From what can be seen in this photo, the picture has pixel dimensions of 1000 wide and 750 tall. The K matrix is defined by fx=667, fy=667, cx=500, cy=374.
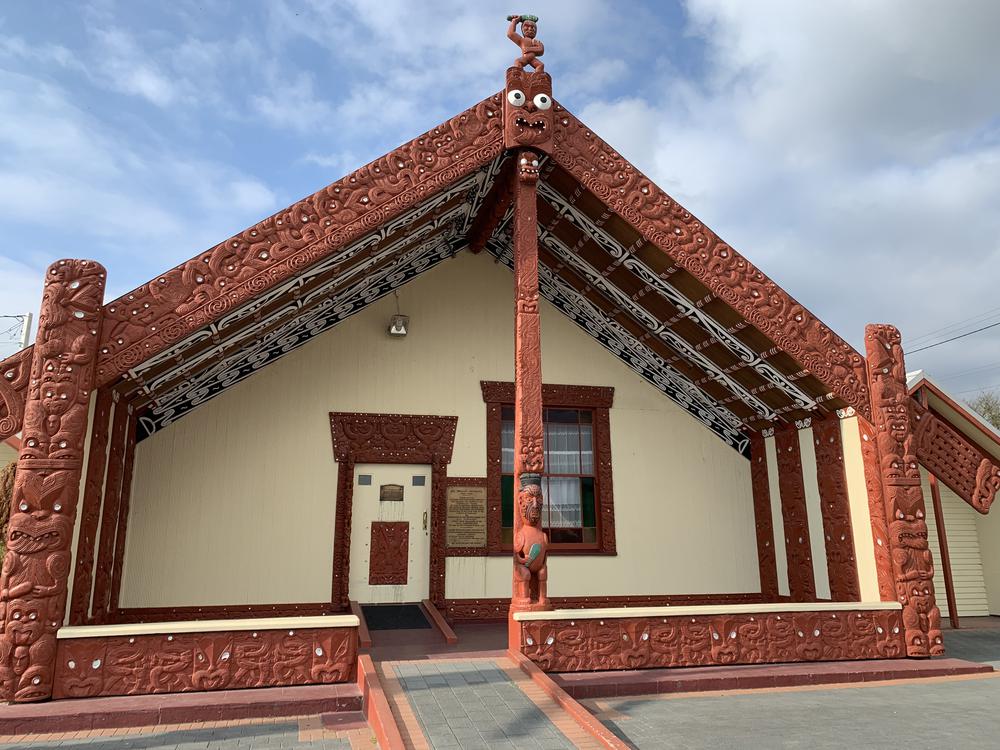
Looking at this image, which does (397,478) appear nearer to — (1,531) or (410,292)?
(410,292)

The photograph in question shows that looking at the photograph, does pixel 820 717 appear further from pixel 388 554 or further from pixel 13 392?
pixel 13 392

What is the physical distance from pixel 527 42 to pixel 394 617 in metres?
6.40

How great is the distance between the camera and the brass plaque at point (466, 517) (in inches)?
334

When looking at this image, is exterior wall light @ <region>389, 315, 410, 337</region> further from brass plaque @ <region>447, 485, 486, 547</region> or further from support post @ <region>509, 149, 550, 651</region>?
support post @ <region>509, 149, 550, 651</region>

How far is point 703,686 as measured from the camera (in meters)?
5.69

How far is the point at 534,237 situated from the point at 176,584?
5.66m

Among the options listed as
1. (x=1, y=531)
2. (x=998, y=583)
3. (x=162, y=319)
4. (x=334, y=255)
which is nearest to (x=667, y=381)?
(x=334, y=255)

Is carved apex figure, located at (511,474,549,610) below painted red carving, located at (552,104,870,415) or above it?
below

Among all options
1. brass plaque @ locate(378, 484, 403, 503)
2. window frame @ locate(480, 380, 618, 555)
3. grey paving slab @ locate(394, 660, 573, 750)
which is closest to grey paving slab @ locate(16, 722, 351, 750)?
grey paving slab @ locate(394, 660, 573, 750)

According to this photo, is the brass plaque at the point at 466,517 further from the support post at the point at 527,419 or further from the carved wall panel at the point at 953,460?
the carved wall panel at the point at 953,460

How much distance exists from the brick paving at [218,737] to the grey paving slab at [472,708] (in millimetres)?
466

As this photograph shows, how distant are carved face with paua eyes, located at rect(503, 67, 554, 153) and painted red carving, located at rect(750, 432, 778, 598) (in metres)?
5.07

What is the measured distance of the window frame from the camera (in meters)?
8.65

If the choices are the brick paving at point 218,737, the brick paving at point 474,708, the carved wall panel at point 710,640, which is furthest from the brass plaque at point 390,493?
the brick paving at point 218,737
